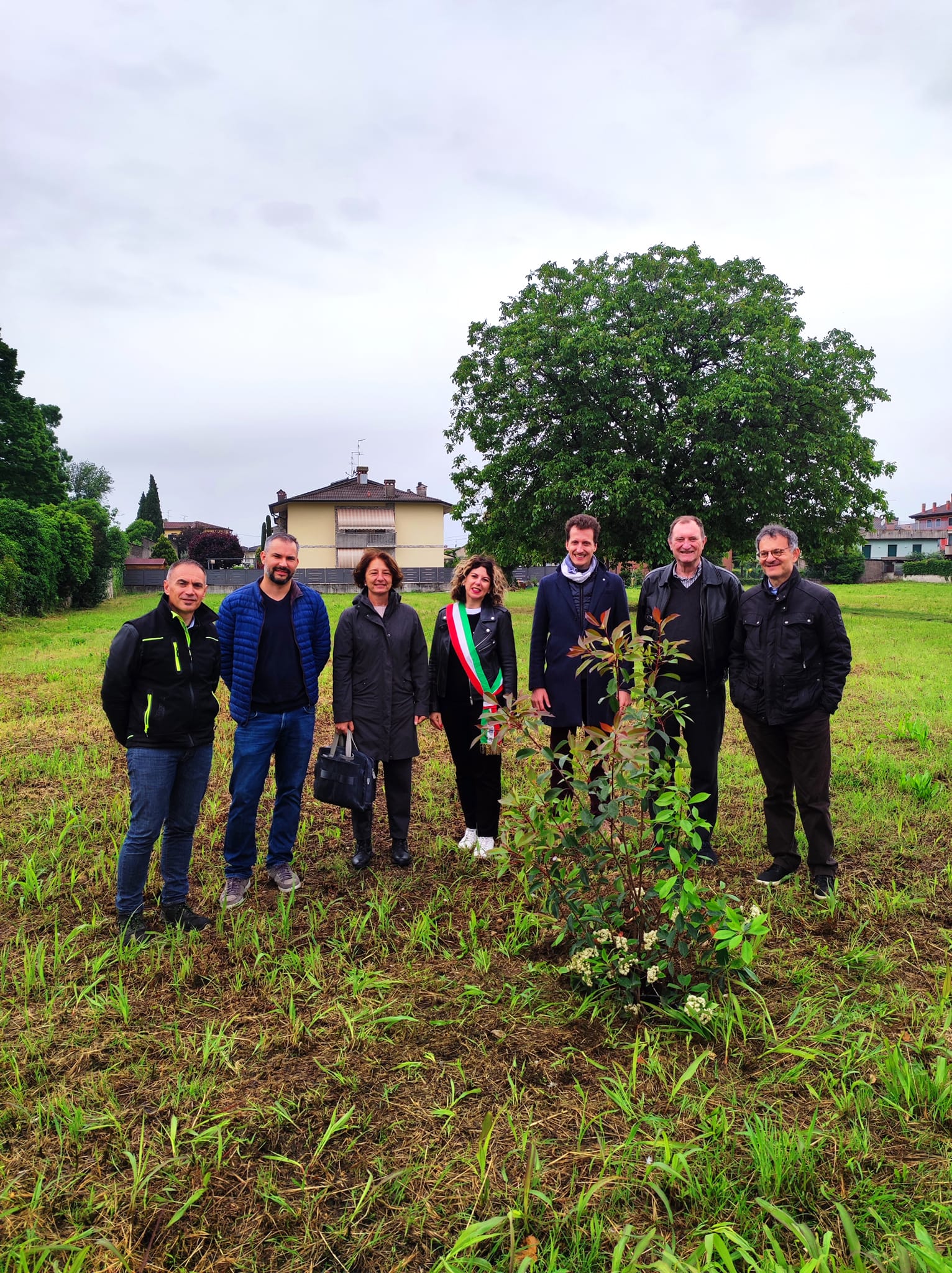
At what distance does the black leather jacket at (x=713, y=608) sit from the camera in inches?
173

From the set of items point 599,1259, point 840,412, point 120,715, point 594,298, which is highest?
point 594,298

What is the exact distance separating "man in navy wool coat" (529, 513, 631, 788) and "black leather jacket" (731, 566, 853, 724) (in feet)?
2.66

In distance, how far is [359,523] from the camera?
51.1 metres

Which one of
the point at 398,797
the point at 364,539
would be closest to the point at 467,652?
the point at 398,797

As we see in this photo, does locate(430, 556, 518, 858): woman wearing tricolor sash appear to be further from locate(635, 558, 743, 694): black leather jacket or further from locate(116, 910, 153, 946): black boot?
locate(116, 910, 153, 946): black boot

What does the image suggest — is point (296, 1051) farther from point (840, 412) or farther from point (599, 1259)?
point (840, 412)

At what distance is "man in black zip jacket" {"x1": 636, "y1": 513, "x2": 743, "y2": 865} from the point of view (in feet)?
14.3

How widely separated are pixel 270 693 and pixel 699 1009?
2.69 metres

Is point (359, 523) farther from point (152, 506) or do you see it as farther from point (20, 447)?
point (152, 506)

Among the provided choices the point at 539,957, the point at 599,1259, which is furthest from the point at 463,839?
the point at 599,1259

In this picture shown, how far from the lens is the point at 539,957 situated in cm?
354

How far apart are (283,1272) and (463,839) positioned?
3.10 metres

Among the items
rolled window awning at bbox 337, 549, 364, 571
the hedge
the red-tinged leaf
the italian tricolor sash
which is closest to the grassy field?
the red-tinged leaf

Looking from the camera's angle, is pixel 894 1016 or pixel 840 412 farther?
pixel 840 412
